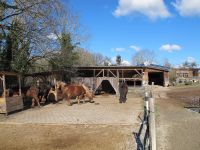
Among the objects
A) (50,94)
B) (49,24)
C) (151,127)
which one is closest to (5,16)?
(49,24)

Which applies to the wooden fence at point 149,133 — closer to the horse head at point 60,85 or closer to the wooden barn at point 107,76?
the horse head at point 60,85

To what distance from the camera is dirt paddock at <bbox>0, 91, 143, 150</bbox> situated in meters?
11.0

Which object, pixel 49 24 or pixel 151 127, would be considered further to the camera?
pixel 49 24

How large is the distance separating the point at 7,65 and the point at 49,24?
24.6 feet

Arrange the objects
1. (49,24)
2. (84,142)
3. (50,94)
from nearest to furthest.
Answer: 1. (84,142)
2. (49,24)
3. (50,94)

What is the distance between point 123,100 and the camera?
86.1 ft

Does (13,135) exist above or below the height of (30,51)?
below

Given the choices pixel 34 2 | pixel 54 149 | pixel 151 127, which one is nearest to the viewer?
pixel 151 127

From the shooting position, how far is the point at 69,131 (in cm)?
1348

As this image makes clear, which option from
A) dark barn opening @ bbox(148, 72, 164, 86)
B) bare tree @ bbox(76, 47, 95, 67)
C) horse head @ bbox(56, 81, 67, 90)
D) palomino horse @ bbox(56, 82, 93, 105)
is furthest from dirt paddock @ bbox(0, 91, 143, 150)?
dark barn opening @ bbox(148, 72, 164, 86)

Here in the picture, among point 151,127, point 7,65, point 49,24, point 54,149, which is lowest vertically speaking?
point 54,149

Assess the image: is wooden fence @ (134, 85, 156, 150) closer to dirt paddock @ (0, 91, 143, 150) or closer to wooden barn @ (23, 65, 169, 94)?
dirt paddock @ (0, 91, 143, 150)

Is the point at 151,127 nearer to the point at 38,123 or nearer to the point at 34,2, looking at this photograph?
the point at 38,123

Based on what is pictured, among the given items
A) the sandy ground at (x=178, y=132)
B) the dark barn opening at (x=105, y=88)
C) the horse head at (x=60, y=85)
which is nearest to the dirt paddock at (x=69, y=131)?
the sandy ground at (x=178, y=132)
